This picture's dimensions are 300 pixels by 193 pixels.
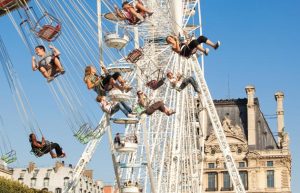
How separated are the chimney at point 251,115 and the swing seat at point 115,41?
61225 mm

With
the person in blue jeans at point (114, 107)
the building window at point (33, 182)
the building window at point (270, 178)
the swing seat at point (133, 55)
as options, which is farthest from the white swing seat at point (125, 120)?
the building window at point (33, 182)

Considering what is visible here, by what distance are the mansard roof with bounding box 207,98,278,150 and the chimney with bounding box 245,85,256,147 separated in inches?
31.3

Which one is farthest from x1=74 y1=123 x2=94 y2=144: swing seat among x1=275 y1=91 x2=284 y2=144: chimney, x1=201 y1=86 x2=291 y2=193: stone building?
x1=275 y1=91 x2=284 y2=144: chimney

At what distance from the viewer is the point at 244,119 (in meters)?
97.7

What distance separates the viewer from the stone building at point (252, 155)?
90944mm

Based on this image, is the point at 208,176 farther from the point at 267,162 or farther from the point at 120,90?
the point at 120,90

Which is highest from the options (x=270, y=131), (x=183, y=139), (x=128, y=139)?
(x=270, y=131)

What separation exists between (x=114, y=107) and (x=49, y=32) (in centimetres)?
649

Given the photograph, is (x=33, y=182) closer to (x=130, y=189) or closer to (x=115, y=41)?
(x=130, y=189)

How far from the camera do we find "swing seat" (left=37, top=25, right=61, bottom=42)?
28250 mm

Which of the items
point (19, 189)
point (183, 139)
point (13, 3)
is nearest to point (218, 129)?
point (183, 139)

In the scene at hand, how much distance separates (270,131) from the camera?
9656 centimetres

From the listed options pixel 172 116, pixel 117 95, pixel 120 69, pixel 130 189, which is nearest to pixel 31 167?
pixel 172 116

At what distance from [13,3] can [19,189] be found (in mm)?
36805
